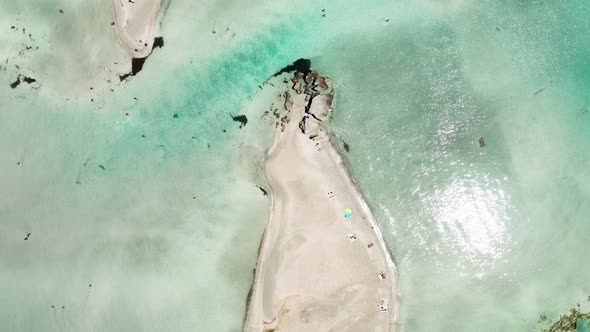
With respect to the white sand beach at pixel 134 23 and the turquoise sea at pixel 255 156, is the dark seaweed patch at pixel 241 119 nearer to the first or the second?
the turquoise sea at pixel 255 156

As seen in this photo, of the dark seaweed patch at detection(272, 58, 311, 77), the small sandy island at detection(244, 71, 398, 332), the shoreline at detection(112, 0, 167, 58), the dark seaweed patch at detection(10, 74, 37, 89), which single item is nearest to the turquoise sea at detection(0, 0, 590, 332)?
the dark seaweed patch at detection(10, 74, 37, 89)

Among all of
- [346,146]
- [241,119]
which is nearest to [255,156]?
[241,119]

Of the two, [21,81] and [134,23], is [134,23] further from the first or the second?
[21,81]

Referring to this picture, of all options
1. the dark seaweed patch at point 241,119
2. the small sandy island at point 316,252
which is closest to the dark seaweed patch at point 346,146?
the small sandy island at point 316,252

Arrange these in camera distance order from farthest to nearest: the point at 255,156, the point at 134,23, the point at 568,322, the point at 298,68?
the point at 298,68 < the point at 134,23 < the point at 255,156 < the point at 568,322

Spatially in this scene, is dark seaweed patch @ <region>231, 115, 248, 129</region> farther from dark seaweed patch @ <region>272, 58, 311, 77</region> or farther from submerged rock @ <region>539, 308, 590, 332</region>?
submerged rock @ <region>539, 308, 590, 332</region>

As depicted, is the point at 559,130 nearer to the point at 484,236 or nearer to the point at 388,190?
the point at 484,236
